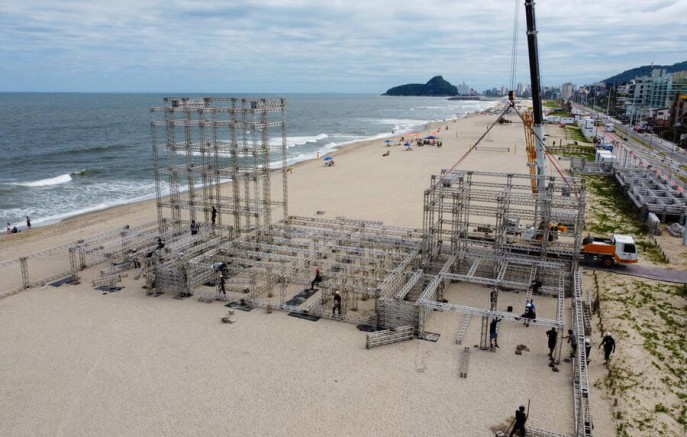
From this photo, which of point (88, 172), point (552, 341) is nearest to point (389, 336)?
point (552, 341)

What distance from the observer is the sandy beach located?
13469 mm

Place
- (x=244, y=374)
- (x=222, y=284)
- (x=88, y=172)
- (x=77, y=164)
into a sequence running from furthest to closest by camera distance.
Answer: (x=77, y=164), (x=88, y=172), (x=222, y=284), (x=244, y=374)

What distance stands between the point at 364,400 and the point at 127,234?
19.0 meters

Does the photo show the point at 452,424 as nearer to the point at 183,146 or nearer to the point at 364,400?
the point at 364,400

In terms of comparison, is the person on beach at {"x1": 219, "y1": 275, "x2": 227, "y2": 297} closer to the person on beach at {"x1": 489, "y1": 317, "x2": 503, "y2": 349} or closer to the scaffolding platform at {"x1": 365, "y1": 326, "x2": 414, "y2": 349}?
the scaffolding platform at {"x1": 365, "y1": 326, "x2": 414, "y2": 349}

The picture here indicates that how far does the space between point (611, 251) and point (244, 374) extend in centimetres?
1776

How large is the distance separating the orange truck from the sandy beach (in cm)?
489

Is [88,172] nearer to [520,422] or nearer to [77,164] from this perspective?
[77,164]

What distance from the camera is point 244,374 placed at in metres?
15.7

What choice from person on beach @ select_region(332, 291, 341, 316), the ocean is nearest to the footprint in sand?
person on beach @ select_region(332, 291, 341, 316)

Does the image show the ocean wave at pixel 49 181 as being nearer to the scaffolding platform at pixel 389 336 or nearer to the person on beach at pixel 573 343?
the scaffolding platform at pixel 389 336

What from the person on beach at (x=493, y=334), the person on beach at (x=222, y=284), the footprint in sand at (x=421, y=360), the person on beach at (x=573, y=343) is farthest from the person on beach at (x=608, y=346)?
the person on beach at (x=222, y=284)

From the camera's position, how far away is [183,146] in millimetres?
27719

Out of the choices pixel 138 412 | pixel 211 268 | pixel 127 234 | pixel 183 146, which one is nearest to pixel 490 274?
pixel 211 268
